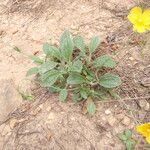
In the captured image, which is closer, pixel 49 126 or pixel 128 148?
pixel 128 148

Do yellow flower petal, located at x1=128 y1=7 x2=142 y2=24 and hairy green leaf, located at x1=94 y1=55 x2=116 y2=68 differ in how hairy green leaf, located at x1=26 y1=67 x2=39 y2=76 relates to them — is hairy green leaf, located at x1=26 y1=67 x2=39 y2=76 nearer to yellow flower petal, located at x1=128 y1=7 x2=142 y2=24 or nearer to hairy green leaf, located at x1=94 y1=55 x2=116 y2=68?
hairy green leaf, located at x1=94 y1=55 x2=116 y2=68

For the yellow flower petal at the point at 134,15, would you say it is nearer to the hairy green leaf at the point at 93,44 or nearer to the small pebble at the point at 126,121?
the hairy green leaf at the point at 93,44

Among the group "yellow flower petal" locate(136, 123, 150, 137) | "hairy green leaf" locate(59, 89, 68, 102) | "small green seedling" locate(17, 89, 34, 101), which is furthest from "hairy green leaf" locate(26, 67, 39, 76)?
"yellow flower petal" locate(136, 123, 150, 137)

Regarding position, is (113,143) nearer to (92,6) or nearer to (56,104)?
(56,104)

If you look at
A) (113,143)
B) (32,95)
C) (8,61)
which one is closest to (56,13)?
(8,61)

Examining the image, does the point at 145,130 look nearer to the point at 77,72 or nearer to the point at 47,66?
the point at 77,72

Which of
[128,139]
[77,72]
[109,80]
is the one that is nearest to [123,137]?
[128,139]
